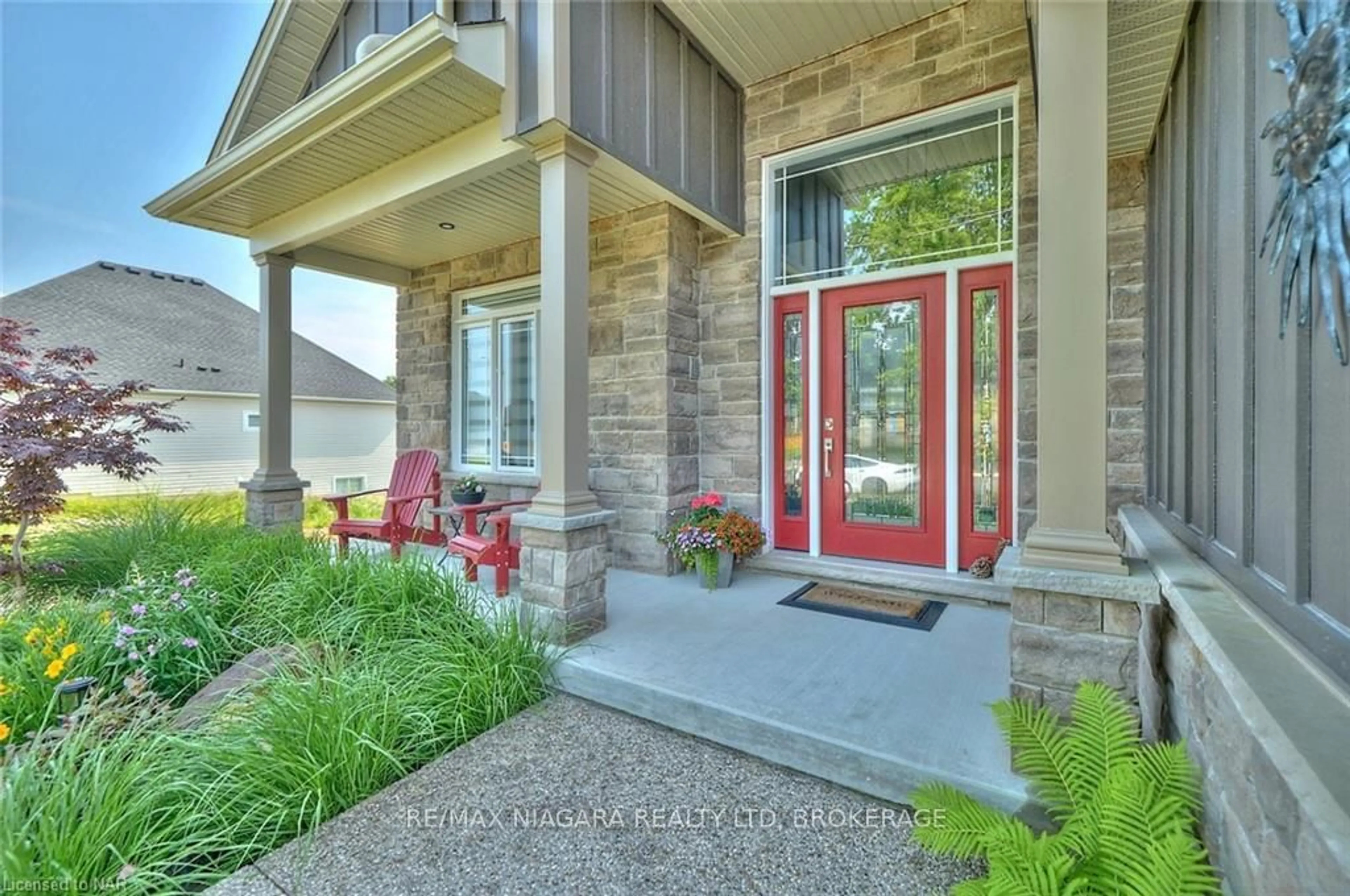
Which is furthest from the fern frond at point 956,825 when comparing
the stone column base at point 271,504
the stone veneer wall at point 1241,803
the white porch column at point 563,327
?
the stone column base at point 271,504

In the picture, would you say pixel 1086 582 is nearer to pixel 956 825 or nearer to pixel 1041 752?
pixel 1041 752

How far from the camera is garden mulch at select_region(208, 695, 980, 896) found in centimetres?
150

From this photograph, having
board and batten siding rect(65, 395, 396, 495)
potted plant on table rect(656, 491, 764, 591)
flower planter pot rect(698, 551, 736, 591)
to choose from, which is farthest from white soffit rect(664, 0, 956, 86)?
board and batten siding rect(65, 395, 396, 495)

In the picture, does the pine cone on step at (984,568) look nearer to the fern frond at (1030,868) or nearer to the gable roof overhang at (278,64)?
the fern frond at (1030,868)

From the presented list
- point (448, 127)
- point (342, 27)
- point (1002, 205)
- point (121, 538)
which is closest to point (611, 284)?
point (448, 127)

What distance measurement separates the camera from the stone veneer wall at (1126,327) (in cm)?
310

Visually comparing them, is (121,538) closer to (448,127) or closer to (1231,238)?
(448,127)

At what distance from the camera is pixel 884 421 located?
3852mm

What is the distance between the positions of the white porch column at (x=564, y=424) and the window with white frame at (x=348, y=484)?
1453 centimetres

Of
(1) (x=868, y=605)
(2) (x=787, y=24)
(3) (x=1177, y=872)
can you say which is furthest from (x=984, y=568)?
(2) (x=787, y=24)

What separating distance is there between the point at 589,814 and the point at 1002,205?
387 centimetres

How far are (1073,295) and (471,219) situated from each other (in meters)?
4.33

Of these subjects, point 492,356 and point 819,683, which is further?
point 492,356

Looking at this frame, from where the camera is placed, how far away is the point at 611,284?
14.3 ft
